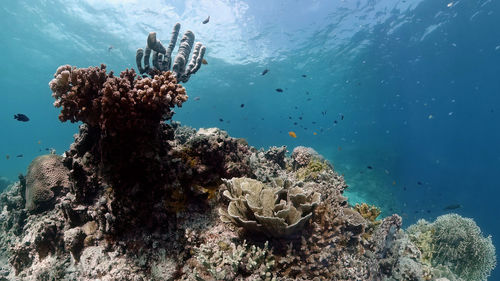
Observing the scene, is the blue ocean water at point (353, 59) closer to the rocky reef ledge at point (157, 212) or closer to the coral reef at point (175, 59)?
the coral reef at point (175, 59)

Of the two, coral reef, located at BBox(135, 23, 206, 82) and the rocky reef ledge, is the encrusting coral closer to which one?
the rocky reef ledge

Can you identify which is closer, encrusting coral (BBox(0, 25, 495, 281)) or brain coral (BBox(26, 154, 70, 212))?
encrusting coral (BBox(0, 25, 495, 281))

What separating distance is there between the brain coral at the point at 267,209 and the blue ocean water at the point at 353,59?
11827 mm

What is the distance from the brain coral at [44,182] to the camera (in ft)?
16.4

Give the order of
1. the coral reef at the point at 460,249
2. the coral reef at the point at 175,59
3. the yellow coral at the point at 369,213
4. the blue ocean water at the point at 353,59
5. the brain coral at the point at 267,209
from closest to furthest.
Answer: the brain coral at the point at 267,209 < the coral reef at the point at 175,59 < the yellow coral at the point at 369,213 < the coral reef at the point at 460,249 < the blue ocean water at the point at 353,59

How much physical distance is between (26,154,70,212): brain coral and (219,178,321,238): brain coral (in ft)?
13.9

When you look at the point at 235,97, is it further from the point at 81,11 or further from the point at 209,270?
the point at 209,270

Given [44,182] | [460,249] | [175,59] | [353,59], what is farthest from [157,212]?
[353,59]

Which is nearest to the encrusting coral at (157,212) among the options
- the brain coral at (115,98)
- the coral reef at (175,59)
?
the brain coral at (115,98)

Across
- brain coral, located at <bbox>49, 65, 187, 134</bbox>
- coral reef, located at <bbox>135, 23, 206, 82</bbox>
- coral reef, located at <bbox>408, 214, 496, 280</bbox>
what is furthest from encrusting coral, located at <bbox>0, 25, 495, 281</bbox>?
coral reef, located at <bbox>408, 214, 496, 280</bbox>

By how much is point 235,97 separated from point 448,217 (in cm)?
5784

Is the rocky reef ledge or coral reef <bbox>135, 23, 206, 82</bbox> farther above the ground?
coral reef <bbox>135, 23, 206, 82</bbox>

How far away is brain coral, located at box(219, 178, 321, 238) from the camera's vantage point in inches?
122

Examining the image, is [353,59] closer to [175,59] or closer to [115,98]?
[175,59]
